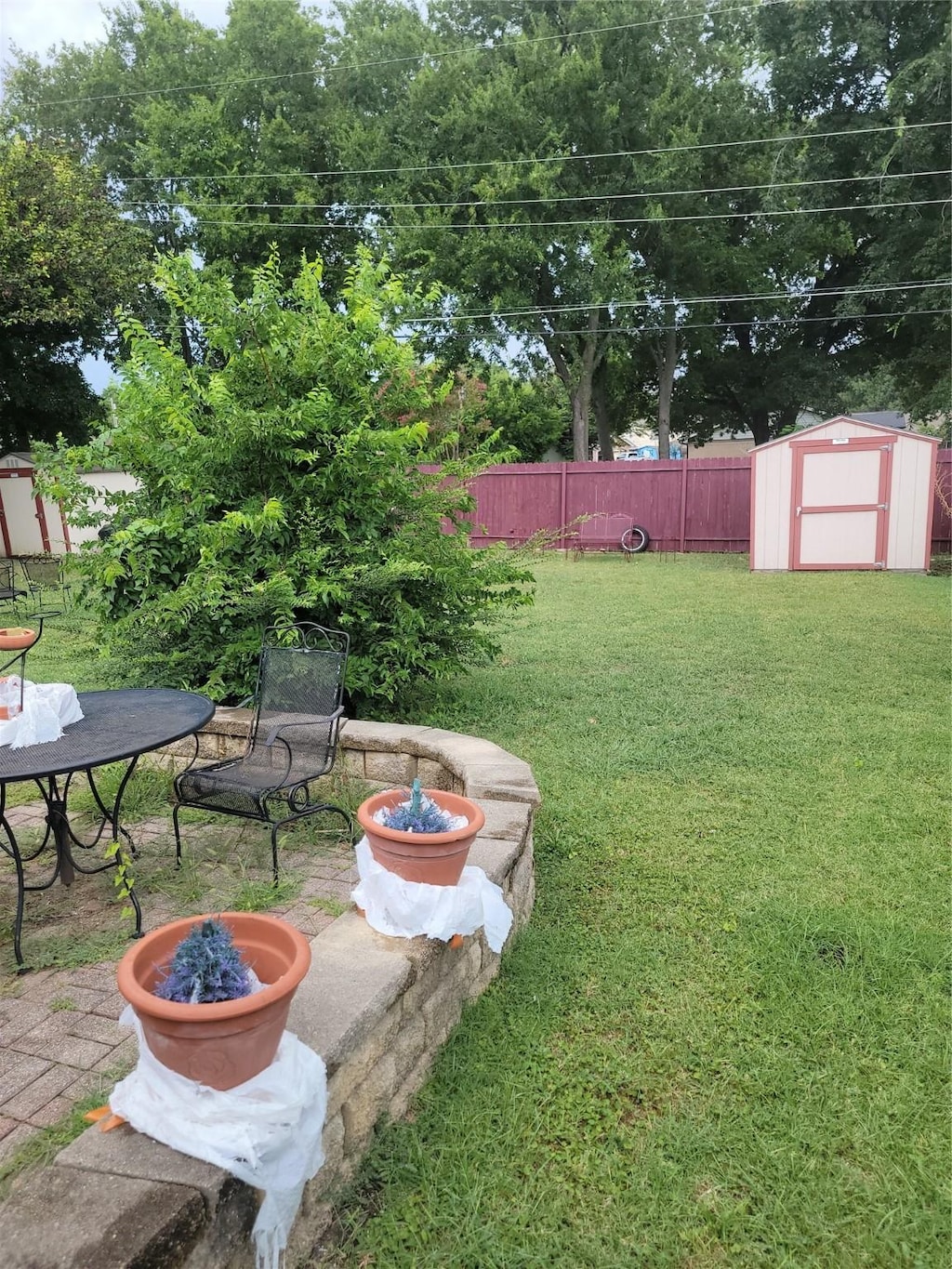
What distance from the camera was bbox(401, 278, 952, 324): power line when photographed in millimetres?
19234

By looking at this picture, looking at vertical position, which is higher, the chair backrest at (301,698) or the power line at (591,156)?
the power line at (591,156)

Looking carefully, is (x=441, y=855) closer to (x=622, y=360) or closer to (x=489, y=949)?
(x=489, y=949)

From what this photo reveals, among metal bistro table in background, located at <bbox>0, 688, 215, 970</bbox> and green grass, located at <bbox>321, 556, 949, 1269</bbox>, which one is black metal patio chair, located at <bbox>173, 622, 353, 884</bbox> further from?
green grass, located at <bbox>321, 556, 949, 1269</bbox>

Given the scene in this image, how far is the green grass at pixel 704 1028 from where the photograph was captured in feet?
5.25

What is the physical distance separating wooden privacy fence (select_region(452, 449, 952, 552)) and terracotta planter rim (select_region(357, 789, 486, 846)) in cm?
1246

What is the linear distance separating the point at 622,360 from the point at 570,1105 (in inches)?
999

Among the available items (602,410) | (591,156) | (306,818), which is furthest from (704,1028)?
(602,410)

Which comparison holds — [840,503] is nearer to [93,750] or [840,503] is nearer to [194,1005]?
[93,750]

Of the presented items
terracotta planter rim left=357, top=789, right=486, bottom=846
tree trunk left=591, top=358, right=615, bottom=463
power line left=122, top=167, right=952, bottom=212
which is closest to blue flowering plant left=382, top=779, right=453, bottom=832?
terracotta planter rim left=357, top=789, right=486, bottom=846

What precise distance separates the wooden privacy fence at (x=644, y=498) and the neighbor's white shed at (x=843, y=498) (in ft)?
7.89

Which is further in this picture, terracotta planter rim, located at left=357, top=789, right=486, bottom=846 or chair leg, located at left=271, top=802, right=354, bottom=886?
chair leg, located at left=271, top=802, right=354, bottom=886

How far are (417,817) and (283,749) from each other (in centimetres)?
134

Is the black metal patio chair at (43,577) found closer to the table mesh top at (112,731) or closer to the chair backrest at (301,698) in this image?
the chair backrest at (301,698)

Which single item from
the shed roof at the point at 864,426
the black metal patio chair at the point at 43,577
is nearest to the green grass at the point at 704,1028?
the black metal patio chair at the point at 43,577
